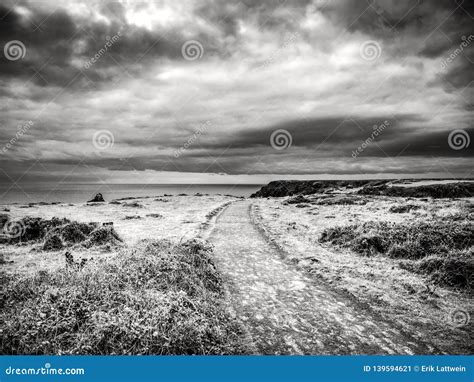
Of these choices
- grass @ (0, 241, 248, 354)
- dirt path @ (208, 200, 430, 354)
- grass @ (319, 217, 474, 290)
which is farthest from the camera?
grass @ (319, 217, 474, 290)

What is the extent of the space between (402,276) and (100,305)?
9413 millimetres

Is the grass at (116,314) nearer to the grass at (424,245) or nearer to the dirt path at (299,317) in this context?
the dirt path at (299,317)

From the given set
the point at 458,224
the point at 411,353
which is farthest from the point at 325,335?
the point at 458,224

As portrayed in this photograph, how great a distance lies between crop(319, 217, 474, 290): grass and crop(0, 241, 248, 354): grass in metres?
7.62

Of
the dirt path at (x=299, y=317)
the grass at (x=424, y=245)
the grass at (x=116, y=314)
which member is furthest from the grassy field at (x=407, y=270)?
the grass at (x=116, y=314)

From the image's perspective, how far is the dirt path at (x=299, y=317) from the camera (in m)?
5.64

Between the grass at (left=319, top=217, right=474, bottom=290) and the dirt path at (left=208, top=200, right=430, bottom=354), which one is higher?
Result: the grass at (left=319, top=217, right=474, bottom=290)

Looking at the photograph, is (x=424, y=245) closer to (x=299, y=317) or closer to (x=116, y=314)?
(x=299, y=317)

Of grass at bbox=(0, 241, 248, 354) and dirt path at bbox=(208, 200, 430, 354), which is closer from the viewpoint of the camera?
grass at bbox=(0, 241, 248, 354)

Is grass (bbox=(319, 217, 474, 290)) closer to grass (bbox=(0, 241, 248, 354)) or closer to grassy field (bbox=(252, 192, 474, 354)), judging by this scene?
grassy field (bbox=(252, 192, 474, 354))

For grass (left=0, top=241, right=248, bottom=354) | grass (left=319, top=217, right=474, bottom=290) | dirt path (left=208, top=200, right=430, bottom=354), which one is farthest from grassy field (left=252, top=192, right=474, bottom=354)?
grass (left=0, top=241, right=248, bottom=354)

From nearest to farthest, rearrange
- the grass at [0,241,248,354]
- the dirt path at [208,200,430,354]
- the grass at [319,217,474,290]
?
1. the grass at [0,241,248,354]
2. the dirt path at [208,200,430,354]
3. the grass at [319,217,474,290]

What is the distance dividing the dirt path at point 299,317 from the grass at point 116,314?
703mm

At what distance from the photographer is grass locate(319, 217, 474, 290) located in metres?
9.02
